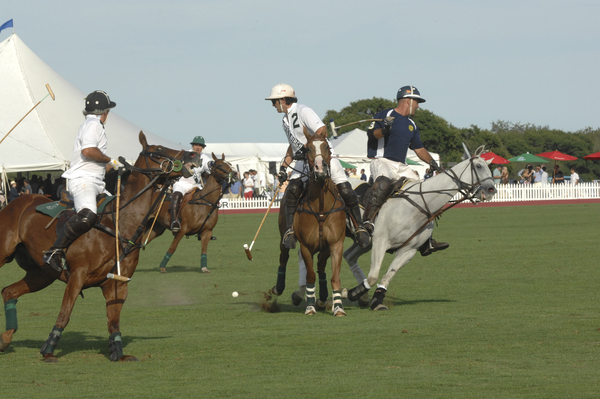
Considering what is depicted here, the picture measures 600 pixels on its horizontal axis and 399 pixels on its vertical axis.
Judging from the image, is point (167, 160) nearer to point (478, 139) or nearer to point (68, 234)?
point (68, 234)

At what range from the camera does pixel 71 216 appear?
6.96 m

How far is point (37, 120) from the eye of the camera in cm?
3095

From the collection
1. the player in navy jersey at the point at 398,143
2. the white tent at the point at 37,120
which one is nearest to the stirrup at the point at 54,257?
the player in navy jersey at the point at 398,143

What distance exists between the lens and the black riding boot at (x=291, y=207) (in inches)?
366

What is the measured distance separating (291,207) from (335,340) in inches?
92.1

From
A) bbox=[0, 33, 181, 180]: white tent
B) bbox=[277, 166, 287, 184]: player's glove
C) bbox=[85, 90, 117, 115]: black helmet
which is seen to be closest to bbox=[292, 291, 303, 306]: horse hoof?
bbox=[277, 166, 287, 184]: player's glove

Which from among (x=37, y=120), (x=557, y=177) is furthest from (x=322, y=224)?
(x=557, y=177)

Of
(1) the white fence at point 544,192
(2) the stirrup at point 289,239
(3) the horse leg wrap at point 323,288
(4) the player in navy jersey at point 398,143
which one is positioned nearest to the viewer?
(2) the stirrup at point 289,239

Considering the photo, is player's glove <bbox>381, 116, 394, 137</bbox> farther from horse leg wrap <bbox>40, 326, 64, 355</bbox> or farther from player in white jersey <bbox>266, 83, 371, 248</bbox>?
horse leg wrap <bbox>40, 326, 64, 355</bbox>

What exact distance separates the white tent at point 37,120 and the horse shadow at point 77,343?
22936mm

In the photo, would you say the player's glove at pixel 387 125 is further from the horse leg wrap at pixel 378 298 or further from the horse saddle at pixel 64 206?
the horse saddle at pixel 64 206

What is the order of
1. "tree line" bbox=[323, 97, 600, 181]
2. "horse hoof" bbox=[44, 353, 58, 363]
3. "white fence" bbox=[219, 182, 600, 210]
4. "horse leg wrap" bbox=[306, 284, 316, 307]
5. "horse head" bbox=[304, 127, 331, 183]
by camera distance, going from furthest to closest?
"tree line" bbox=[323, 97, 600, 181], "white fence" bbox=[219, 182, 600, 210], "horse leg wrap" bbox=[306, 284, 316, 307], "horse head" bbox=[304, 127, 331, 183], "horse hoof" bbox=[44, 353, 58, 363]

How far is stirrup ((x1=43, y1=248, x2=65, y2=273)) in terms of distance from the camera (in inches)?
269

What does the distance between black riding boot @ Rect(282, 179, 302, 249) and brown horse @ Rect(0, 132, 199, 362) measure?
87.1 inches
